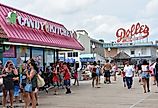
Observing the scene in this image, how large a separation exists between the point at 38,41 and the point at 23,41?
232cm

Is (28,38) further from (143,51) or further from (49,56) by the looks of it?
(143,51)

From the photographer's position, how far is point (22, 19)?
66.2 feet

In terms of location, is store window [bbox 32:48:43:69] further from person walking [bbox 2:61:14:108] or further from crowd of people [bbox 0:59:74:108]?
person walking [bbox 2:61:14:108]

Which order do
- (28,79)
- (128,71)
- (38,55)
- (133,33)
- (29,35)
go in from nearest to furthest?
(28,79), (29,35), (128,71), (38,55), (133,33)

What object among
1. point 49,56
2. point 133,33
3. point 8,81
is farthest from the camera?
point 133,33

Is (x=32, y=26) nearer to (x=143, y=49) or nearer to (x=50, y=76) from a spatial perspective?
(x=50, y=76)

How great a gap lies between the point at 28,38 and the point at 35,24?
269cm

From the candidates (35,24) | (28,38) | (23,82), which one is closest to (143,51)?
(35,24)

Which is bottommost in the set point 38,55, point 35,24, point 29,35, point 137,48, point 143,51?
point 38,55

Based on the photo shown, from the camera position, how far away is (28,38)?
19672 mm

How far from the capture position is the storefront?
17.8 m

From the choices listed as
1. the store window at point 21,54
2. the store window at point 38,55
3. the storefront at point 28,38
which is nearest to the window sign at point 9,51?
the storefront at point 28,38

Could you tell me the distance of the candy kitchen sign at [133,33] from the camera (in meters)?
81.0

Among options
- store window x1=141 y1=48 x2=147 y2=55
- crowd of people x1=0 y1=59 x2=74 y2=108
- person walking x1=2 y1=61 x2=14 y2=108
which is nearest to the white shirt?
crowd of people x1=0 y1=59 x2=74 y2=108
